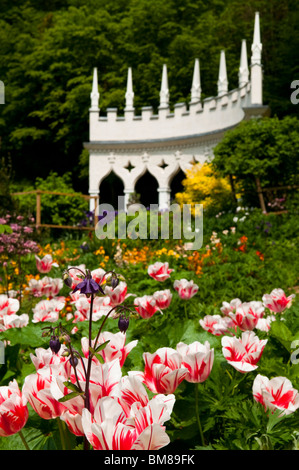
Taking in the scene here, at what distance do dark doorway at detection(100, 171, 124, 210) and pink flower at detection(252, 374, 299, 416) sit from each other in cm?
2493

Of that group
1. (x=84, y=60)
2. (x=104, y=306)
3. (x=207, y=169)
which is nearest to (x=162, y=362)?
(x=104, y=306)

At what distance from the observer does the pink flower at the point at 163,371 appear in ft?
4.44

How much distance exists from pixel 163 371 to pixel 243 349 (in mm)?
378

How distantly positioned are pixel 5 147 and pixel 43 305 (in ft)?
92.0

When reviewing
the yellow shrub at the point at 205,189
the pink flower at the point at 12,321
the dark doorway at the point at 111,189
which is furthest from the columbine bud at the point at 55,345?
the dark doorway at the point at 111,189

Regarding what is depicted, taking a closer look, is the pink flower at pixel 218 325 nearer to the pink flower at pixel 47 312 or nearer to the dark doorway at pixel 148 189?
the pink flower at pixel 47 312

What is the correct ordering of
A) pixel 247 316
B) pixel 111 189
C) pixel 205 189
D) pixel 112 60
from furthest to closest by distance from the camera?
pixel 112 60
pixel 111 189
pixel 205 189
pixel 247 316

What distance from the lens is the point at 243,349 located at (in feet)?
5.41

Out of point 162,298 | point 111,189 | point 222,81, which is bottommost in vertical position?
point 162,298

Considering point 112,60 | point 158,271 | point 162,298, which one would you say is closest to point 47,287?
point 158,271

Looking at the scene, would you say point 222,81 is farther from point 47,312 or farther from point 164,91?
point 47,312

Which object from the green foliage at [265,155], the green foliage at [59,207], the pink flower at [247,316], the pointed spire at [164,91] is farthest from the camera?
the pointed spire at [164,91]

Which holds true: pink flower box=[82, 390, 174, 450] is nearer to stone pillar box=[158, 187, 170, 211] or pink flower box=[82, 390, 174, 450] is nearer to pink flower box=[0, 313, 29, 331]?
pink flower box=[0, 313, 29, 331]

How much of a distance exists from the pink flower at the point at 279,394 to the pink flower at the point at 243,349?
0.19m
